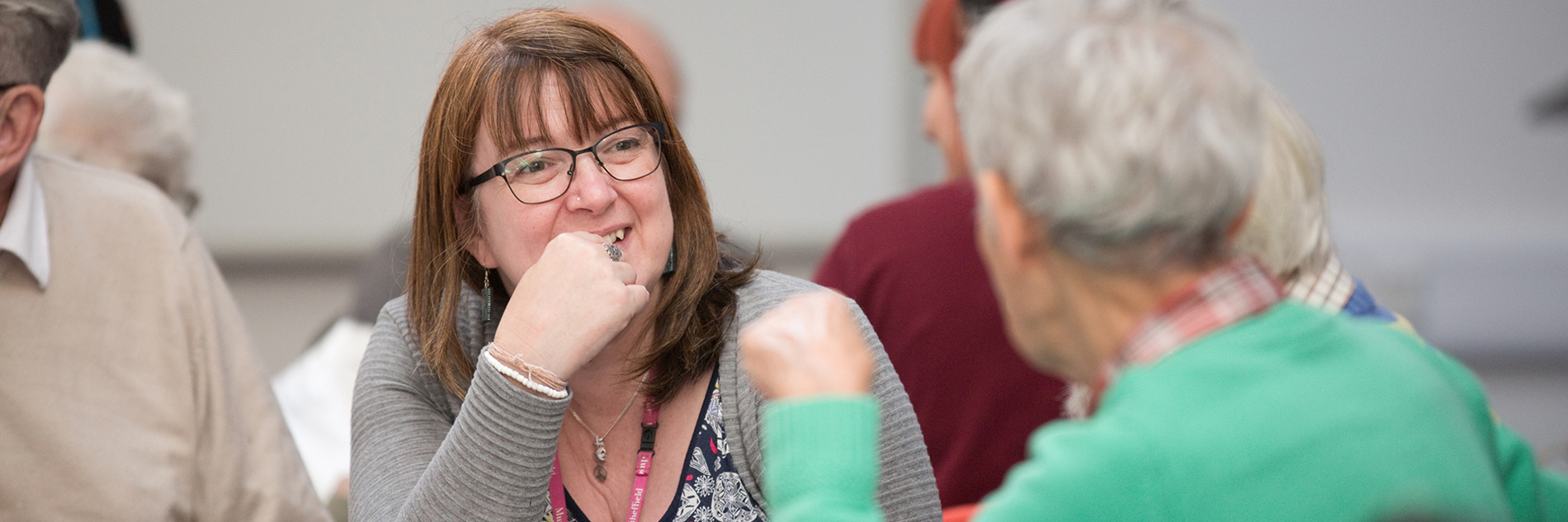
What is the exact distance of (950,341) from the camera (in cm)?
207

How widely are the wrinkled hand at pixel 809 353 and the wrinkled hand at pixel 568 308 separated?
331 millimetres

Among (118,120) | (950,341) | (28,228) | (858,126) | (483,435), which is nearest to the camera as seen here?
(483,435)

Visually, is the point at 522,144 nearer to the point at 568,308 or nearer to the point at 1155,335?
the point at 568,308

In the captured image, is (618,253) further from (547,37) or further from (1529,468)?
(1529,468)

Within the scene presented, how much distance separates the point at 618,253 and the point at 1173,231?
714 millimetres

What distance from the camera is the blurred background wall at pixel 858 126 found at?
12.7 feet

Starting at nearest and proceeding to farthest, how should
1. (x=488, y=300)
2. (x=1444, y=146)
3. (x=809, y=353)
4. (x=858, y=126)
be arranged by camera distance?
(x=809, y=353), (x=488, y=300), (x=1444, y=146), (x=858, y=126)

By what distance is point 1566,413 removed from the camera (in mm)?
4020

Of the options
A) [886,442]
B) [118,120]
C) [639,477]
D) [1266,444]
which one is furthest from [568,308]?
[118,120]

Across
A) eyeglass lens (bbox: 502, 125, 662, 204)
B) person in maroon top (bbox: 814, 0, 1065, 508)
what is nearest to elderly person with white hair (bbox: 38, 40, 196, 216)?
eyeglass lens (bbox: 502, 125, 662, 204)

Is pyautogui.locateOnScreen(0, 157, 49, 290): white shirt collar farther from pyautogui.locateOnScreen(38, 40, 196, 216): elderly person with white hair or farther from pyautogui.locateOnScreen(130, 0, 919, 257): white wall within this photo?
pyautogui.locateOnScreen(130, 0, 919, 257): white wall

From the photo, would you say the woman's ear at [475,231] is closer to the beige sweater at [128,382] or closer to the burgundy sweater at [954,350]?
the beige sweater at [128,382]

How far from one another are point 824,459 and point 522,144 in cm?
65

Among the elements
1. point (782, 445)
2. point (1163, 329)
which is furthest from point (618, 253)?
point (1163, 329)
